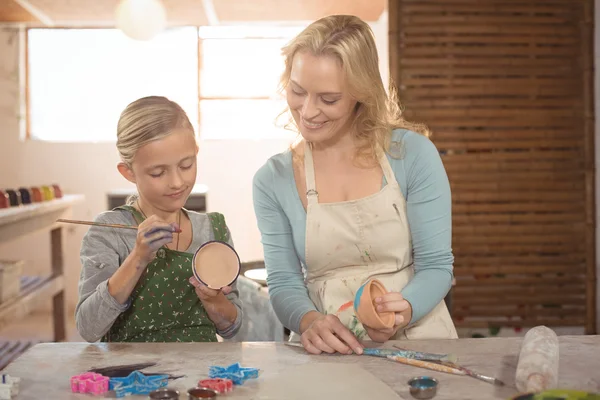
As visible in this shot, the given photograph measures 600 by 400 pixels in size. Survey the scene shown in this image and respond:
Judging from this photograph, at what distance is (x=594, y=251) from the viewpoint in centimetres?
449

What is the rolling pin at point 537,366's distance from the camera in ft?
3.96

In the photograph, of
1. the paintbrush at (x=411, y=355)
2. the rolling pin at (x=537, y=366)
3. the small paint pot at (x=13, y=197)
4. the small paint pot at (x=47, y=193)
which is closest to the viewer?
the rolling pin at (x=537, y=366)

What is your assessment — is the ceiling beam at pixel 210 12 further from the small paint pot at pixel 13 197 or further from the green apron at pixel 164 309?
the green apron at pixel 164 309

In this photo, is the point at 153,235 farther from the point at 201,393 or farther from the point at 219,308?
the point at 201,393

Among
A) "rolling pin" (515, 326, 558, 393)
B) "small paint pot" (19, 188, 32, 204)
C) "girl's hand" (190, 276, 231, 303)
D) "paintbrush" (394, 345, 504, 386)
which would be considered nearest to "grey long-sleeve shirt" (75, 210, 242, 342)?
"girl's hand" (190, 276, 231, 303)

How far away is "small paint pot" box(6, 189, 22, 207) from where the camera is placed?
14.1 feet

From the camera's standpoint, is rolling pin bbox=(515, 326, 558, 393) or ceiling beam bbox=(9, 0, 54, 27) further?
ceiling beam bbox=(9, 0, 54, 27)

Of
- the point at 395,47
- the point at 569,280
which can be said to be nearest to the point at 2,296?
the point at 395,47

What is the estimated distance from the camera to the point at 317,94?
181 cm

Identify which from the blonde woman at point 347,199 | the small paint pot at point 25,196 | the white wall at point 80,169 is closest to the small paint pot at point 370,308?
A: the blonde woman at point 347,199

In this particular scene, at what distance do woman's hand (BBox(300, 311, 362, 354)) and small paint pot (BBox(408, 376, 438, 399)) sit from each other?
26 centimetres

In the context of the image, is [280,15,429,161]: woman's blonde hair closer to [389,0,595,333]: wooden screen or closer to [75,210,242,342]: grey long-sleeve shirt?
[75,210,242,342]: grey long-sleeve shirt

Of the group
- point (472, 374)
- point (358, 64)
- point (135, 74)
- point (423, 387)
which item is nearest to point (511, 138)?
point (358, 64)

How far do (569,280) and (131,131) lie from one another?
351cm
